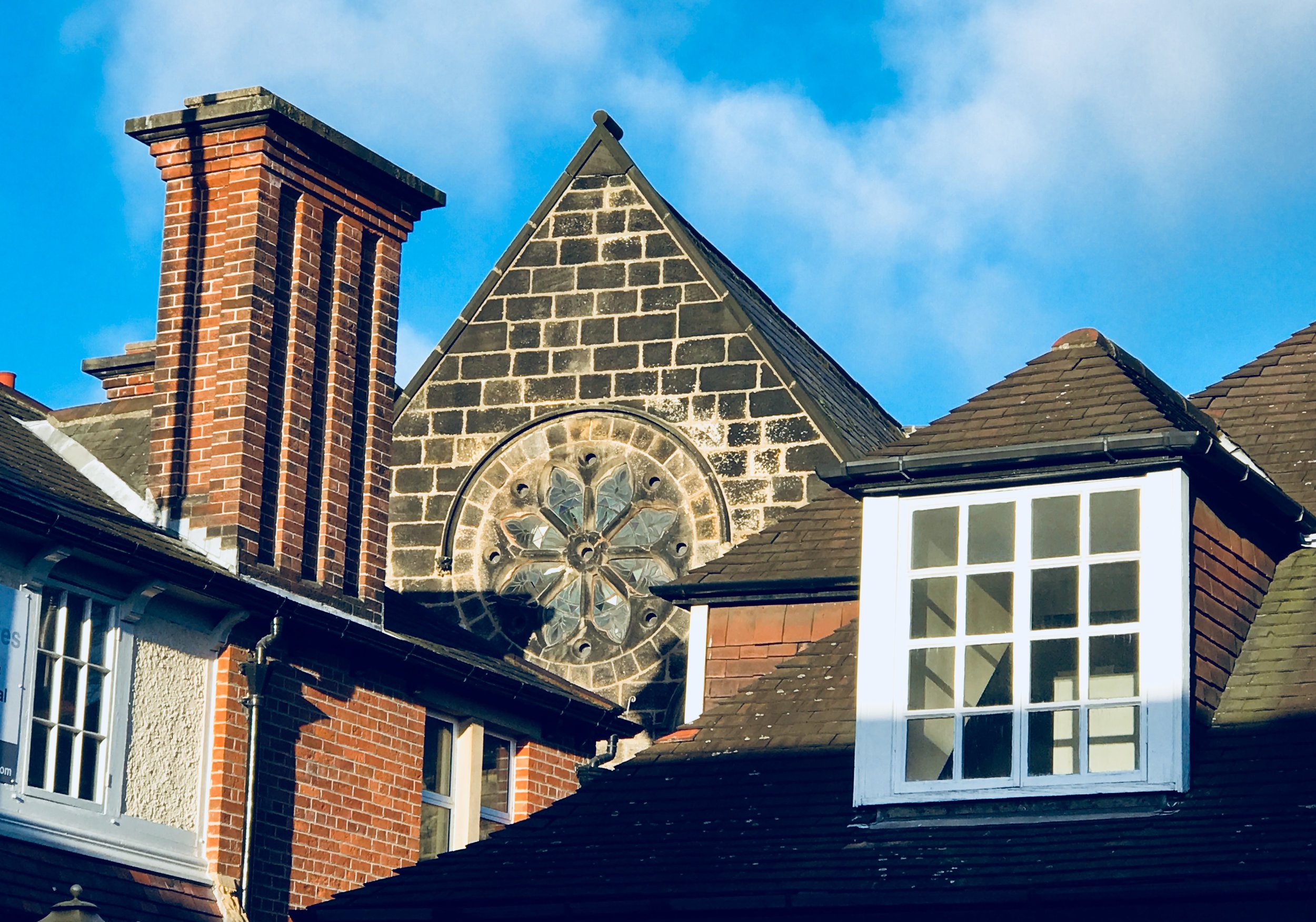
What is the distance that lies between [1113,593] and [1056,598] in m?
0.30

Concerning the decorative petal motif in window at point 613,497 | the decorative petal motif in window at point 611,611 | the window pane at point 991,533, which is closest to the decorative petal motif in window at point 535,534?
the decorative petal motif in window at point 613,497

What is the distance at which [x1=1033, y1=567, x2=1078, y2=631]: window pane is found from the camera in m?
12.2

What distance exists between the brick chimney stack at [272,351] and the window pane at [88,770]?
1940 mm

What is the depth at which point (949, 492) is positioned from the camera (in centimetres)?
1273

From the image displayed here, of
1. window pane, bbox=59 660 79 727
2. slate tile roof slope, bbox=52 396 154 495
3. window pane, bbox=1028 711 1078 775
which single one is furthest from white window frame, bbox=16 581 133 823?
window pane, bbox=1028 711 1078 775

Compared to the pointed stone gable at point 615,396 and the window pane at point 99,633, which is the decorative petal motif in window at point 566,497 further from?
the window pane at point 99,633

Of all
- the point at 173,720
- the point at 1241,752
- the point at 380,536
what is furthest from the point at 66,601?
the point at 1241,752

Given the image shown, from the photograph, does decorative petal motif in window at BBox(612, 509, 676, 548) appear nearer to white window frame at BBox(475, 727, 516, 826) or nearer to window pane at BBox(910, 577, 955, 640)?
white window frame at BBox(475, 727, 516, 826)

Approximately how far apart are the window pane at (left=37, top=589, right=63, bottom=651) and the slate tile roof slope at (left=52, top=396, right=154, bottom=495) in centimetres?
235

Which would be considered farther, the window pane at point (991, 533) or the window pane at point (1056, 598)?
the window pane at point (991, 533)

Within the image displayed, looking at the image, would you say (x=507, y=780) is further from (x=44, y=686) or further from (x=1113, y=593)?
(x=1113, y=593)

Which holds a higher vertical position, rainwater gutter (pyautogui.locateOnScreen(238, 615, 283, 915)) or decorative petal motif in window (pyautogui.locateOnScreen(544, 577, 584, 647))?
decorative petal motif in window (pyautogui.locateOnScreen(544, 577, 584, 647))

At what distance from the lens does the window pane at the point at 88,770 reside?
13.4 m

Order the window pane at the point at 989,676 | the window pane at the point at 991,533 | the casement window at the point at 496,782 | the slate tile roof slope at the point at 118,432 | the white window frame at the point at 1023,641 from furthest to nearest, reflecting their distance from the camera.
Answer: the casement window at the point at 496,782 < the slate tile roof slope at the point at 118,432 < the window pane at the point at 991,533 < the window pane at the point at 989,676 < the white window frame at the point at 1023,641
